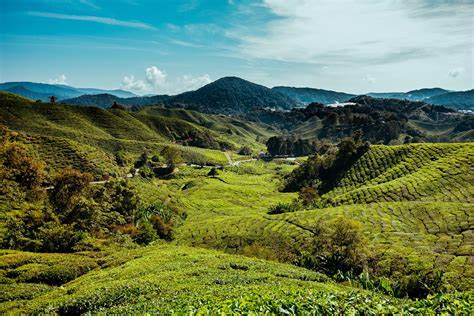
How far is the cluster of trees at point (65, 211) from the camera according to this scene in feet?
203

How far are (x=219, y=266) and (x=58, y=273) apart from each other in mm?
22362

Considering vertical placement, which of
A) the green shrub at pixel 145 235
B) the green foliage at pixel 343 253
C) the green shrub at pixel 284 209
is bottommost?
the green shrub at pixel 284 209

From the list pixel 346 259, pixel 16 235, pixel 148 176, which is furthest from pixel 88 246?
pixel 148 176

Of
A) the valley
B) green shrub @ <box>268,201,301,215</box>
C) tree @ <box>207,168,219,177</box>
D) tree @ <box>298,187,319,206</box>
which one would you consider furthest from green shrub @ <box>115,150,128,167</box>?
tree @ <box>298,187,319,206</box>

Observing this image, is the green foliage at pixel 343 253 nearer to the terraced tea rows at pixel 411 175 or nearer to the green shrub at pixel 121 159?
the terraced tea rows at pixel 411 175

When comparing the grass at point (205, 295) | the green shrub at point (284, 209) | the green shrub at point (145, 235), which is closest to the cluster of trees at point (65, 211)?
the green shrub at point (145, 235)

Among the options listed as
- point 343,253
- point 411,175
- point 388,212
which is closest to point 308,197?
point 411,175

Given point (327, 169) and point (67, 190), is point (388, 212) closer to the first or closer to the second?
point (327, 169)

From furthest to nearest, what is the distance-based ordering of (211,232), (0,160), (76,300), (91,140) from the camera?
(91,140)
(211,232)
(0,160)
(76,300)

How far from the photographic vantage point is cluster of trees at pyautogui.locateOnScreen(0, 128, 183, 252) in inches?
2440

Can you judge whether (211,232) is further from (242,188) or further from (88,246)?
(242,188)

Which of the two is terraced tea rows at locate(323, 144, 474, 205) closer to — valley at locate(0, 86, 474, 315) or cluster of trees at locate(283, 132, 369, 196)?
valley at locate(0, 86, 474, 315)

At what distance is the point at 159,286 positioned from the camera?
97.6 ft

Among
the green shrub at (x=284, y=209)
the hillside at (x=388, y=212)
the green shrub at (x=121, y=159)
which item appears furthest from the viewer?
the green shrub at (x=121, y=159)
